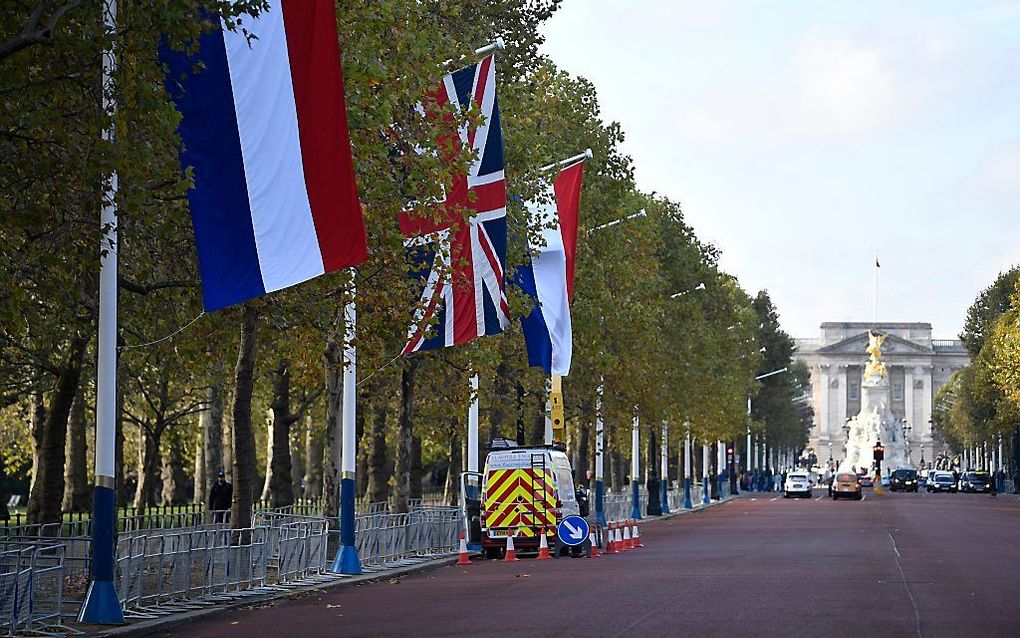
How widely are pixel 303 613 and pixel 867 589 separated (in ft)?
27.2

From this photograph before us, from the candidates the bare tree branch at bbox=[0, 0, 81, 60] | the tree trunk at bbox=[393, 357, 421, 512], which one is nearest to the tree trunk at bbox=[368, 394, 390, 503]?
the tree trunk at bbox=[393, 357, 421, 512]

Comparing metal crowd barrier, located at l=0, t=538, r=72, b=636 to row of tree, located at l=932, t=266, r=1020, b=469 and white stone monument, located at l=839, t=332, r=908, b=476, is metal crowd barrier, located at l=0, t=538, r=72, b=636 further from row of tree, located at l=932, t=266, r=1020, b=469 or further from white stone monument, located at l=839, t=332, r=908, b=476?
white stone monument, located at l=839, t=332, r=908, b=476

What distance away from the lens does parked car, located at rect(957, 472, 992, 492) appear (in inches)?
5241

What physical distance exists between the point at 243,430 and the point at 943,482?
112635 mm

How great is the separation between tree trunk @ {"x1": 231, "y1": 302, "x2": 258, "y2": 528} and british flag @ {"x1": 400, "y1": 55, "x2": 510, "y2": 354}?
2899 mm

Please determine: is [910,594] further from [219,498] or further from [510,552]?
[219,498]

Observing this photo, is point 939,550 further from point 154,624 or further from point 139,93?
point 139,93

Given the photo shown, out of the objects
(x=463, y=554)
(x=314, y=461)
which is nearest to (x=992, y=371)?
(x=314, y=461)

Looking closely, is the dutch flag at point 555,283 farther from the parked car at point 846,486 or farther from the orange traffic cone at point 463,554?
the parked car at point 846,486

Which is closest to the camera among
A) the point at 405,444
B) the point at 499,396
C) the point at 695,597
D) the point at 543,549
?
the point at 695,597

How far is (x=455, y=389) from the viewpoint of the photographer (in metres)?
45.7

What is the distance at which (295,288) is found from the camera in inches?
1169

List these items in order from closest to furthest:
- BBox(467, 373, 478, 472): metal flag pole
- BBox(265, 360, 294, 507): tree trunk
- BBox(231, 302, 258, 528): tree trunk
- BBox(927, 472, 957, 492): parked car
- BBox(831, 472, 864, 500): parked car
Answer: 1. BBox(231, 302, 258, 528): tree trunk
2. BBox(467, 373, 478, 472): metal flag pole
3. BBox(265, 360, 294, 507): tree trunk
4. BBox(831, 472, 864, 500): parked car
5. BBox(927, 472, 957, 492): parked car

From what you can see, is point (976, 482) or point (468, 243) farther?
point (976, 482)
